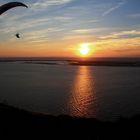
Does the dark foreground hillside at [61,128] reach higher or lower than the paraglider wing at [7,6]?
lower

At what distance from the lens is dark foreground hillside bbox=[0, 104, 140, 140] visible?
1028 centimetres

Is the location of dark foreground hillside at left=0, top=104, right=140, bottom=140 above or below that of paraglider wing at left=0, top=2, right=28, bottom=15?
below

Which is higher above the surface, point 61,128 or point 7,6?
point 7,6

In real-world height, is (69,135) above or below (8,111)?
below

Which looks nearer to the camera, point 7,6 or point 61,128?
point 7,6

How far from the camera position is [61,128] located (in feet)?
→ 38.0

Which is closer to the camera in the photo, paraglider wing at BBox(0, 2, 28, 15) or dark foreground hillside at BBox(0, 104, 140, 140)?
paraglider wing at BBox(0, 2, 28, 15)

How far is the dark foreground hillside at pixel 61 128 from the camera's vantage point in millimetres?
10281

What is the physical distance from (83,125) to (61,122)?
1.02 meters

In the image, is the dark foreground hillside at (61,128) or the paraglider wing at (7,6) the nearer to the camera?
the paraglider wing at (7,6)

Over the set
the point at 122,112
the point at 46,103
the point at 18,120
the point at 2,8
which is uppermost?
the point at 46,103

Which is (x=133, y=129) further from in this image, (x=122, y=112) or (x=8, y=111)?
(x=122, y=112)


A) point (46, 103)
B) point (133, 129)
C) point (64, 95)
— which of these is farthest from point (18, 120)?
point (64, 95)

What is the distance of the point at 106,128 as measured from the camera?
1232 centimetres
